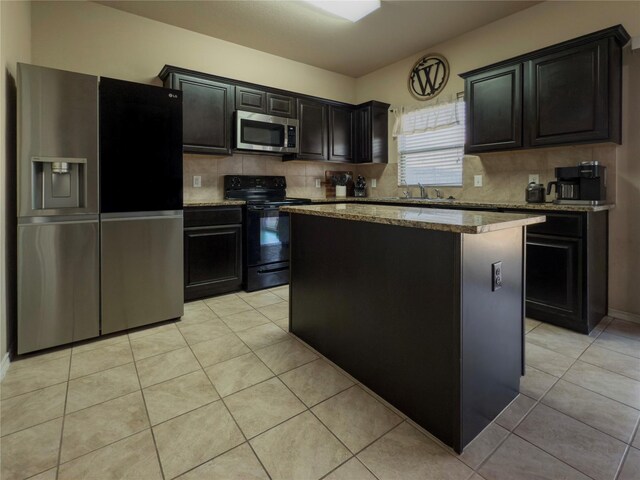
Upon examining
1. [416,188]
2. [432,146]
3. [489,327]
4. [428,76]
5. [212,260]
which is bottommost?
[489,327]

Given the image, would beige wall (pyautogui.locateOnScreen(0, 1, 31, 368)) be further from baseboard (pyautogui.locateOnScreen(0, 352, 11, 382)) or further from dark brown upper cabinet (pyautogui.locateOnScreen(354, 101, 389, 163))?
dark brown upper cabinet (pyautogui.locateOnScreen(354, 101, 389, 163))

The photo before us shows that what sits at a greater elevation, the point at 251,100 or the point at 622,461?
the point at 251,100

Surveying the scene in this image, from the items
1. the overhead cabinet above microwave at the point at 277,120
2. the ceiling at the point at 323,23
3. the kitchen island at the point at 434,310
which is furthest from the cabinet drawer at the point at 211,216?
the ceiling at the point at 323,23

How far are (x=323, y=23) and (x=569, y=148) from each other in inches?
99.8

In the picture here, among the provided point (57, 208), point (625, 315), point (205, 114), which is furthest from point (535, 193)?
point (57, 208)

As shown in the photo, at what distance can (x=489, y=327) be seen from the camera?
4.88 feet

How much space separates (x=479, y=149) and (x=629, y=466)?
102 inches

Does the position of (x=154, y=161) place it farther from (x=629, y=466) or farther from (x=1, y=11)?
(x=629, y=466)

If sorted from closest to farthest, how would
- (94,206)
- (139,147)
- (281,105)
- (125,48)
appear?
(94,206) < (139,147) < (125,48) < (281,105)

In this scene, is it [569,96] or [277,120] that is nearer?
[569,96]

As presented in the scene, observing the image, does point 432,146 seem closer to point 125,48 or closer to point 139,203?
point 139,203

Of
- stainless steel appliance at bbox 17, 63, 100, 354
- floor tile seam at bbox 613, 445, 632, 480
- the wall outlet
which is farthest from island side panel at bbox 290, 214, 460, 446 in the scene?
stainless steel appliance at bbox 17, 63, 100, 354

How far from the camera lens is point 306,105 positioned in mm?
4164

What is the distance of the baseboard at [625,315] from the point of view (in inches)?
106
